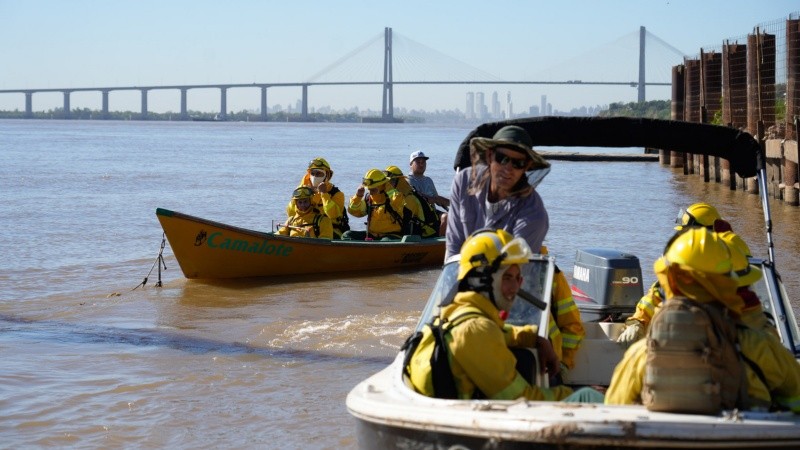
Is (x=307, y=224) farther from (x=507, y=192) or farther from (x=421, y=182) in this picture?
(x=507, y=192)

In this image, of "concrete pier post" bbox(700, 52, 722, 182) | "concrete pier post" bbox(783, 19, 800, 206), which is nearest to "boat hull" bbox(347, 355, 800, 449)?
"concrete pier post" bbox(783, 19, 800, 206)

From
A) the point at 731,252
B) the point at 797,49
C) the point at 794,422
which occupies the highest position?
the point at 797,49

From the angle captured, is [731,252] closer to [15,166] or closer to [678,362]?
[678,362]

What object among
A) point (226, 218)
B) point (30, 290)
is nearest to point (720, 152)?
point (30, 290)

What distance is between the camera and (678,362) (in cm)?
470

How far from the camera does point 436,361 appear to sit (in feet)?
17.4

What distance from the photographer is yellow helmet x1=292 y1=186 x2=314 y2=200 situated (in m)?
15.8

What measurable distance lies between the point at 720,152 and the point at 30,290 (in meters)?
9.97

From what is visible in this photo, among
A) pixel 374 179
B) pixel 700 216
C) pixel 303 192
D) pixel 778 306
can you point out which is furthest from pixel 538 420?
pixel 374 179

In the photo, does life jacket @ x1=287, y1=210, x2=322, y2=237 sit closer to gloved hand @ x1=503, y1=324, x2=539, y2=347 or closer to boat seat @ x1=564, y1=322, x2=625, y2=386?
boat seat @ x1=564, y1=322, x2=625, y2=386

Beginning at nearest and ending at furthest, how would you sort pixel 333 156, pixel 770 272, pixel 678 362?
1. pixel 678 362
2. pixel 770 272
3. pixel 333 156

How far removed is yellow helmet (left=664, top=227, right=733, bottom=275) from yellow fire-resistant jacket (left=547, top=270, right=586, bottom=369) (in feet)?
5.81

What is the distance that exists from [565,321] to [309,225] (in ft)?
34.1

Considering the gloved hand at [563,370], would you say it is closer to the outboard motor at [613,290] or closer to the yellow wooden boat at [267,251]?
the outboard motor at [613,290]
